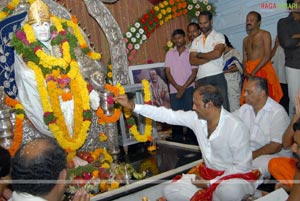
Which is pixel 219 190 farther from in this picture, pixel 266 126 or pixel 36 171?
pixel 36 171

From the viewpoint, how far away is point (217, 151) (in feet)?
9.96

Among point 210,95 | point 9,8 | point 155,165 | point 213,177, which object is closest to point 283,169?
point 213,177

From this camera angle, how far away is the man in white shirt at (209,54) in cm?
504

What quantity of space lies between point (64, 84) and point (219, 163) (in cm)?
189

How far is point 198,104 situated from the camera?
9.64 feet

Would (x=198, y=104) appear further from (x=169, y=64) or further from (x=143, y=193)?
(x=169, y=64)

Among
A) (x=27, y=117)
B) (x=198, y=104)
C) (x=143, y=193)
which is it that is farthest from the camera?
(x=27, y=117)

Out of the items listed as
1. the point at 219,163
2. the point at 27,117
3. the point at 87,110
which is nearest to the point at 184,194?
the point at 219,163

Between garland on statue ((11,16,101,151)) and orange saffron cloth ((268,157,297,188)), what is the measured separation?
2.00 metres

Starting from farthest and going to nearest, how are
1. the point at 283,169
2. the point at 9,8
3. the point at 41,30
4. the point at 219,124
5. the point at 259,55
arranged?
1. the point at 259,55
2. the point at 9,8
3. the point at 41,30
4. the point at 283,169
5. the point at 219,124

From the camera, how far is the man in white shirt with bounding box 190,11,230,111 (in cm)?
504

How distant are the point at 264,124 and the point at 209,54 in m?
1.67

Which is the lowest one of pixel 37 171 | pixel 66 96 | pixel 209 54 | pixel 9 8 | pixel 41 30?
pixel 37 171

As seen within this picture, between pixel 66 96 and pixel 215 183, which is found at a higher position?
pixel 66 96
